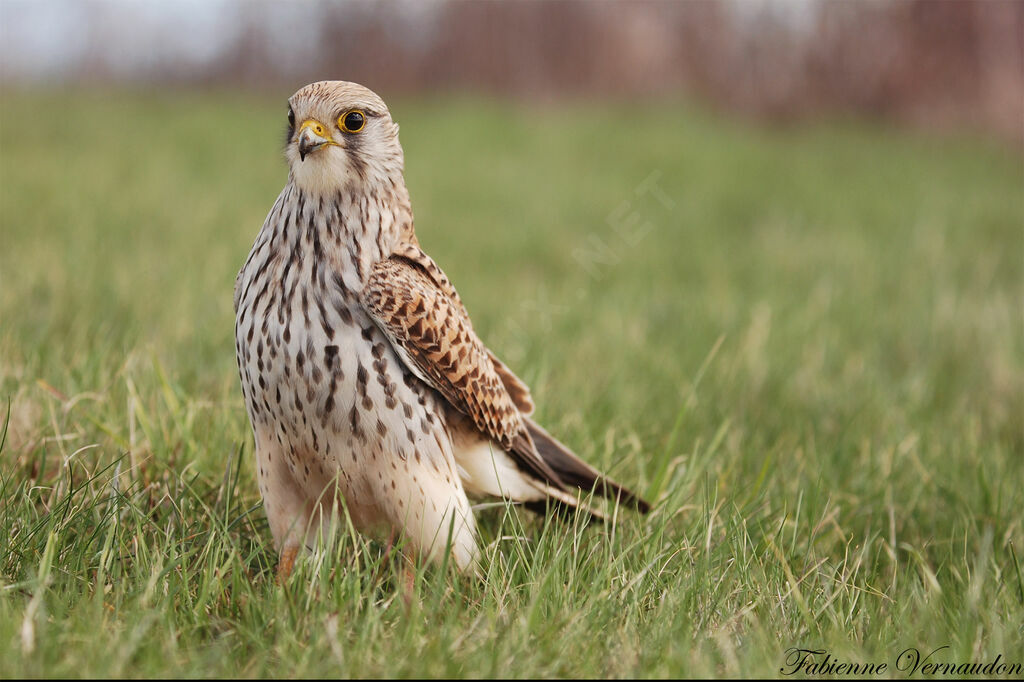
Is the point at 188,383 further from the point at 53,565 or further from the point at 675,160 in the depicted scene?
the point at 675,160

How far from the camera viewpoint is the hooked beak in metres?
2.71

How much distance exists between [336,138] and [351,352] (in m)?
0.61

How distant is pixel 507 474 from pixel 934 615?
136cm

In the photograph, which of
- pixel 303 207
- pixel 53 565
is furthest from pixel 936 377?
pixel 53 565

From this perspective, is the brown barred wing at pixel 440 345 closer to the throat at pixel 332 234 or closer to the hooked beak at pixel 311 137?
the throat at pixel 332 234

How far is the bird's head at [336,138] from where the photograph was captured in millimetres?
2771

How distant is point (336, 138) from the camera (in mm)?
2783

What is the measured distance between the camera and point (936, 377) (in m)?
5.74

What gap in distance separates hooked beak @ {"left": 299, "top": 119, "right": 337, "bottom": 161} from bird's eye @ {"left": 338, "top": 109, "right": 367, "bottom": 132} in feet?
0.19

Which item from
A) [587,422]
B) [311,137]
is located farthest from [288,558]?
[587,422]

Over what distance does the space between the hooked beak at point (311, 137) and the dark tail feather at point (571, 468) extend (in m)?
1.25
